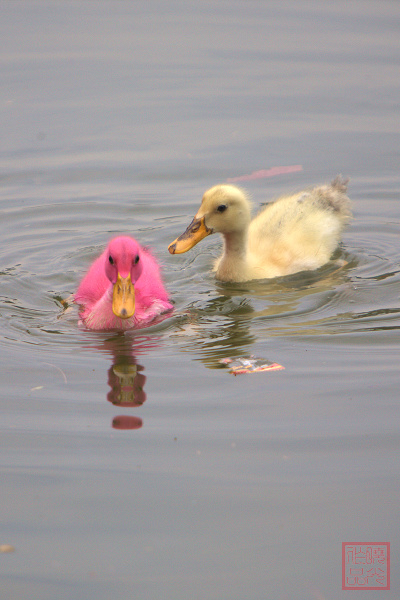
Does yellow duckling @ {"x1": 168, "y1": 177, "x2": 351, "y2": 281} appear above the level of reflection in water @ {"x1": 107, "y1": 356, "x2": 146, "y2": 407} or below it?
above

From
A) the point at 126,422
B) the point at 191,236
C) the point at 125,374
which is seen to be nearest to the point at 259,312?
the point at 191,236

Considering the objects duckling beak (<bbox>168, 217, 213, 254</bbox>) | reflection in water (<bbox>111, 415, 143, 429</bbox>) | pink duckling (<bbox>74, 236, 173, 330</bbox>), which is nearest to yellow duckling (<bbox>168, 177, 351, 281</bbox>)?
duckling beak (<bbox>168, 217, 213, 254</bbox>)

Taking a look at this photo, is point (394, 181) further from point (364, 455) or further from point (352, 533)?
point (352, 533)

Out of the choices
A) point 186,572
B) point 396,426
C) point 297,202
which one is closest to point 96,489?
point 186,572

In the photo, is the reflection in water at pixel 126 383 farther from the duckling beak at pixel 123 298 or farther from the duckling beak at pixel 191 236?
the duckling beak at pixel 191 236

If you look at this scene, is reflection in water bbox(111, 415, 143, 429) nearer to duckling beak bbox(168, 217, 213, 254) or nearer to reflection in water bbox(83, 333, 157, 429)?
reflection in water bbox(83, 333, 157, 429)

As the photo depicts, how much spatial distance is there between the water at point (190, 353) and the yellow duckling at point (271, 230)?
167 millimetres

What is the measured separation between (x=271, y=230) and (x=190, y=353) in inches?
80.4

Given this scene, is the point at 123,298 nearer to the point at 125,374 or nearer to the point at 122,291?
the point at 122,291

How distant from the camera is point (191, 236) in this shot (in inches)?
231

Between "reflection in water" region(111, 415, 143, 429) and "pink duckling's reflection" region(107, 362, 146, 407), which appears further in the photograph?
"pink duckling's reflection" region(107, 362, 146, 407)

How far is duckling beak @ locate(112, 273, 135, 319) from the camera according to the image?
4.52 metres

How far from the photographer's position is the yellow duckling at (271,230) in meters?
5.89

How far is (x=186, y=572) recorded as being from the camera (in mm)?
2928
